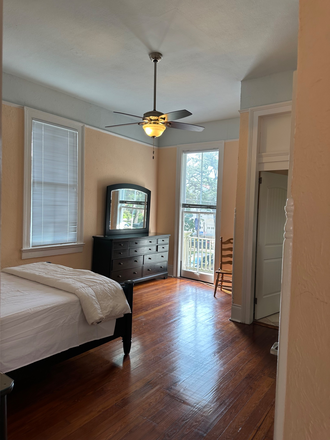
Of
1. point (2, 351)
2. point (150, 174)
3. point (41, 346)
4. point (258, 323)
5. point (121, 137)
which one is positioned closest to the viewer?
point (2, 351)

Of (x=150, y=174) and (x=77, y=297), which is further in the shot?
(x=150, y=174)

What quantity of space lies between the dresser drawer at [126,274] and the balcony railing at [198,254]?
1.23 metres

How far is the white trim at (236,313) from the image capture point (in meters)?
3.94

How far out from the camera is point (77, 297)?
247cm

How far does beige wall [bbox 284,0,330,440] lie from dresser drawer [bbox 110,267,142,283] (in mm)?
4511

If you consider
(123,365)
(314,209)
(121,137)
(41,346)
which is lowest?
(123,365)

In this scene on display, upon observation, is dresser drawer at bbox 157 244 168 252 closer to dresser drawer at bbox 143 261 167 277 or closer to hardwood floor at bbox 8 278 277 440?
dresser drawer at bbox 143 261 167 277

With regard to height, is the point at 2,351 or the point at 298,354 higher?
the point at 298,354

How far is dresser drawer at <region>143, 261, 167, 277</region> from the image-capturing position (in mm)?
5578

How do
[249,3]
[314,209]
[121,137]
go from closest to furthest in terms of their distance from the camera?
[314,209] → [249,3] → [121,137]

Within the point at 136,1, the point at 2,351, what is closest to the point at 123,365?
→ the point at 2,351

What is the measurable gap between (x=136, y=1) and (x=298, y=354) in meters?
2.73

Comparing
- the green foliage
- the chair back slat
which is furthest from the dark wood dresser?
the chair back slat

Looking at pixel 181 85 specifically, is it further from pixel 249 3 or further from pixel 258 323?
pixel 258 323
